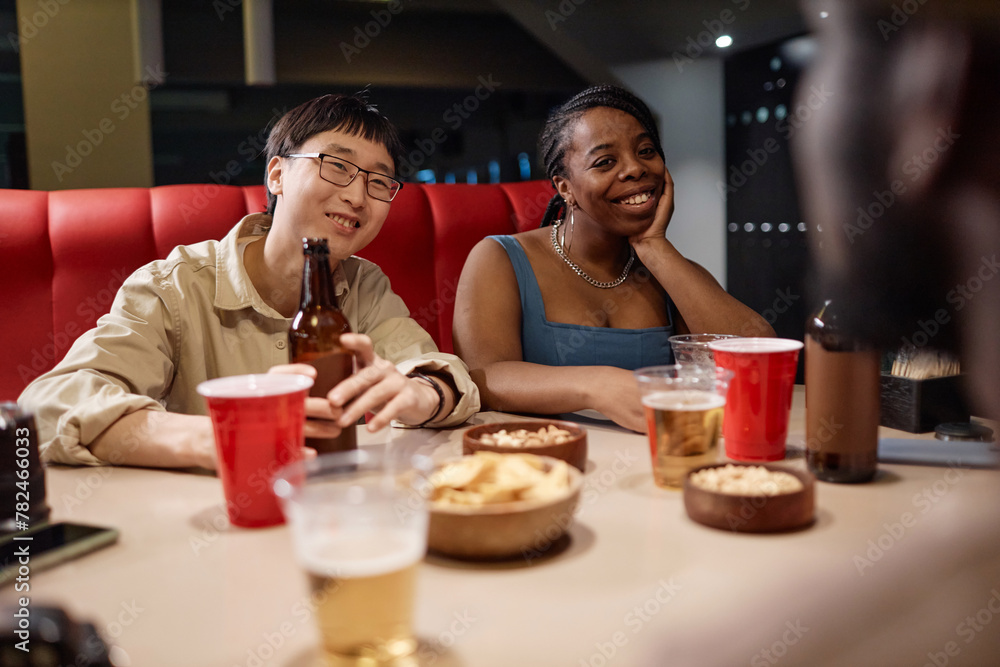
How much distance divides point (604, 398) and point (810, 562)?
59 centimetres

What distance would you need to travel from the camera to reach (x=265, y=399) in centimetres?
83

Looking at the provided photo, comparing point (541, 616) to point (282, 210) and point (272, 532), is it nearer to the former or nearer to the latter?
point (272, 532)

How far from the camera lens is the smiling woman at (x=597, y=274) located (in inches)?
71.6

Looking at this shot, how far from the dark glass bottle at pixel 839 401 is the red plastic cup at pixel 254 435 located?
24.5 inches

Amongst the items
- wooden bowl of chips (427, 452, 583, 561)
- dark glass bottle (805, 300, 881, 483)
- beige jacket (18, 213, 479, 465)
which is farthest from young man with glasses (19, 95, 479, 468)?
dark glass bottle (805, 300, 881, 483)

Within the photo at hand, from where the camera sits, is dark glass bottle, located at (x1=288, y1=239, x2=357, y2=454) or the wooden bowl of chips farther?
dark glass bottle, located at (x1=288, y1=239, x2=357, y2=454)

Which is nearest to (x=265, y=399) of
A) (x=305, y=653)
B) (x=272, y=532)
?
(x=272, y=532)

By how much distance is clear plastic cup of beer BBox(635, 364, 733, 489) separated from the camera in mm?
965
